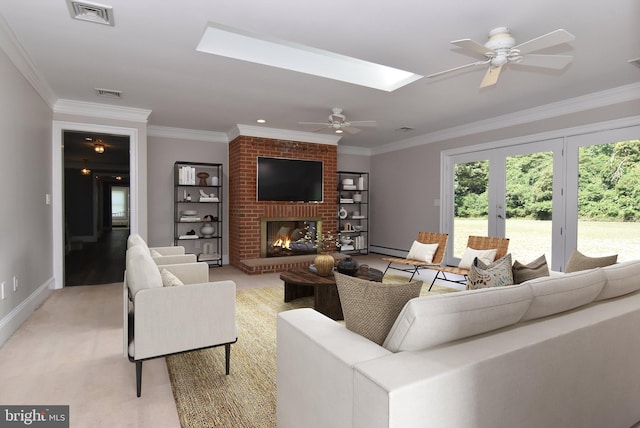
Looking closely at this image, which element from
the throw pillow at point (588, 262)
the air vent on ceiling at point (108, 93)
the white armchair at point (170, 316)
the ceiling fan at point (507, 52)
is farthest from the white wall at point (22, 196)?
the throw pillow at point (588, 262)

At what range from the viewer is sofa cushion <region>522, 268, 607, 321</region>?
62.7 inches

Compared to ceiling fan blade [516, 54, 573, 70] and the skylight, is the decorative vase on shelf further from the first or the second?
ceiling fan blade [516, 54, 573, 70]

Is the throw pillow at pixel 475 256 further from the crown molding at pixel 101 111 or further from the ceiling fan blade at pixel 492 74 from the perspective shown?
the crown molding at pixel 101 111

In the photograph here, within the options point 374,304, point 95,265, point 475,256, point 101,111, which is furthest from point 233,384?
point 95,265

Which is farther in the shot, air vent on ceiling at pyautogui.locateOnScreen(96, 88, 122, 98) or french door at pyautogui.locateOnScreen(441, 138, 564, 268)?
french door at pyautogui.locateOnScreen(441, 138, 564, 268)

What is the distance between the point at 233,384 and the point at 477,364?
5.30 feet

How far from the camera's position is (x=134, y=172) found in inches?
203

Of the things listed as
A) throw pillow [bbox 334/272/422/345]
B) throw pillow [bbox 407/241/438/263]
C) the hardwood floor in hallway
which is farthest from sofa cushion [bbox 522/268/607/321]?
the hardwood floor in hallway

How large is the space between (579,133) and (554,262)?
5.73ft

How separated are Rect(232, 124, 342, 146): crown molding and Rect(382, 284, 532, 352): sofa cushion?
5342mm

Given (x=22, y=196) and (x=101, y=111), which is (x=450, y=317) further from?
(x=101, y=111)

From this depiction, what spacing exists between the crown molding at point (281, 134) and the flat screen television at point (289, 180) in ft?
1.30

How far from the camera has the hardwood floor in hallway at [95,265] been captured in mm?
5342

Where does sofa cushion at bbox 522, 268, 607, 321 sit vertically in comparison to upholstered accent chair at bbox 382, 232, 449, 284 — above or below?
above
